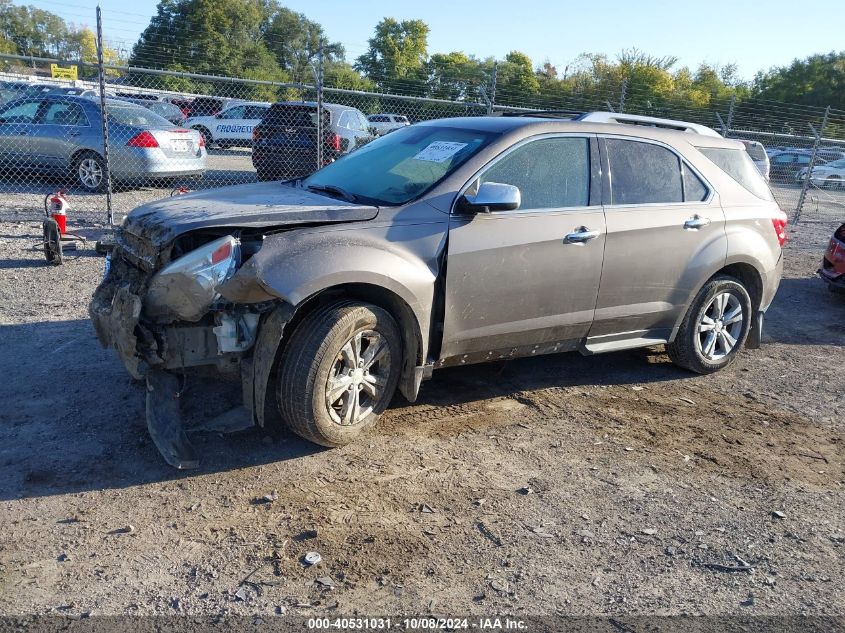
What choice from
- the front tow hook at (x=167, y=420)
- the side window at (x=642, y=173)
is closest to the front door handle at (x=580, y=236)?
the side window at (x=642, y=173)

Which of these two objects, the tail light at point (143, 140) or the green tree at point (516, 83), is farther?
the green tree at point (516, 83)

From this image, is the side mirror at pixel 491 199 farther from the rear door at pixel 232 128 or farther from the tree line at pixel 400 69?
the rear door at pixel 232 128

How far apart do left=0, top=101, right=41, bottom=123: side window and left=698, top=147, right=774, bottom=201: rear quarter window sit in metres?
11.2

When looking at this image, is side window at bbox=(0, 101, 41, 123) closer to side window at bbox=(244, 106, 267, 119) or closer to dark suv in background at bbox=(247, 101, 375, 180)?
dark suv in background at bbox=(247, 101, 375, 180)

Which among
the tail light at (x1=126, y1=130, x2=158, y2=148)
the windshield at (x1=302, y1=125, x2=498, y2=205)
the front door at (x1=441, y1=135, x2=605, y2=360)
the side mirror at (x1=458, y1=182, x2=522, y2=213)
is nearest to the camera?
the side mirror at (x1=458, y1=182, x2=522, y2=213)

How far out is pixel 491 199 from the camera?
427cm

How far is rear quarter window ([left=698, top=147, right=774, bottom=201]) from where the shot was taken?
567 centimetres

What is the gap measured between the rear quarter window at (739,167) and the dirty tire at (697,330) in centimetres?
76

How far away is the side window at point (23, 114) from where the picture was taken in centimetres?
1226

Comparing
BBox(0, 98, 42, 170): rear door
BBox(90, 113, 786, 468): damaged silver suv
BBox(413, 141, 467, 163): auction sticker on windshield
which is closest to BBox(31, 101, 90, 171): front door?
BBox(0, 98, 42, 170): rear door

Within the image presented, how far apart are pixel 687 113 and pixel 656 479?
65.2ft

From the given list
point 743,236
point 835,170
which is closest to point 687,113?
point 835,170

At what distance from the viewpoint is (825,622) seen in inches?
117

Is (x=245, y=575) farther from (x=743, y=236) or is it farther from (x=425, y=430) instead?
(x=743, y=236)
